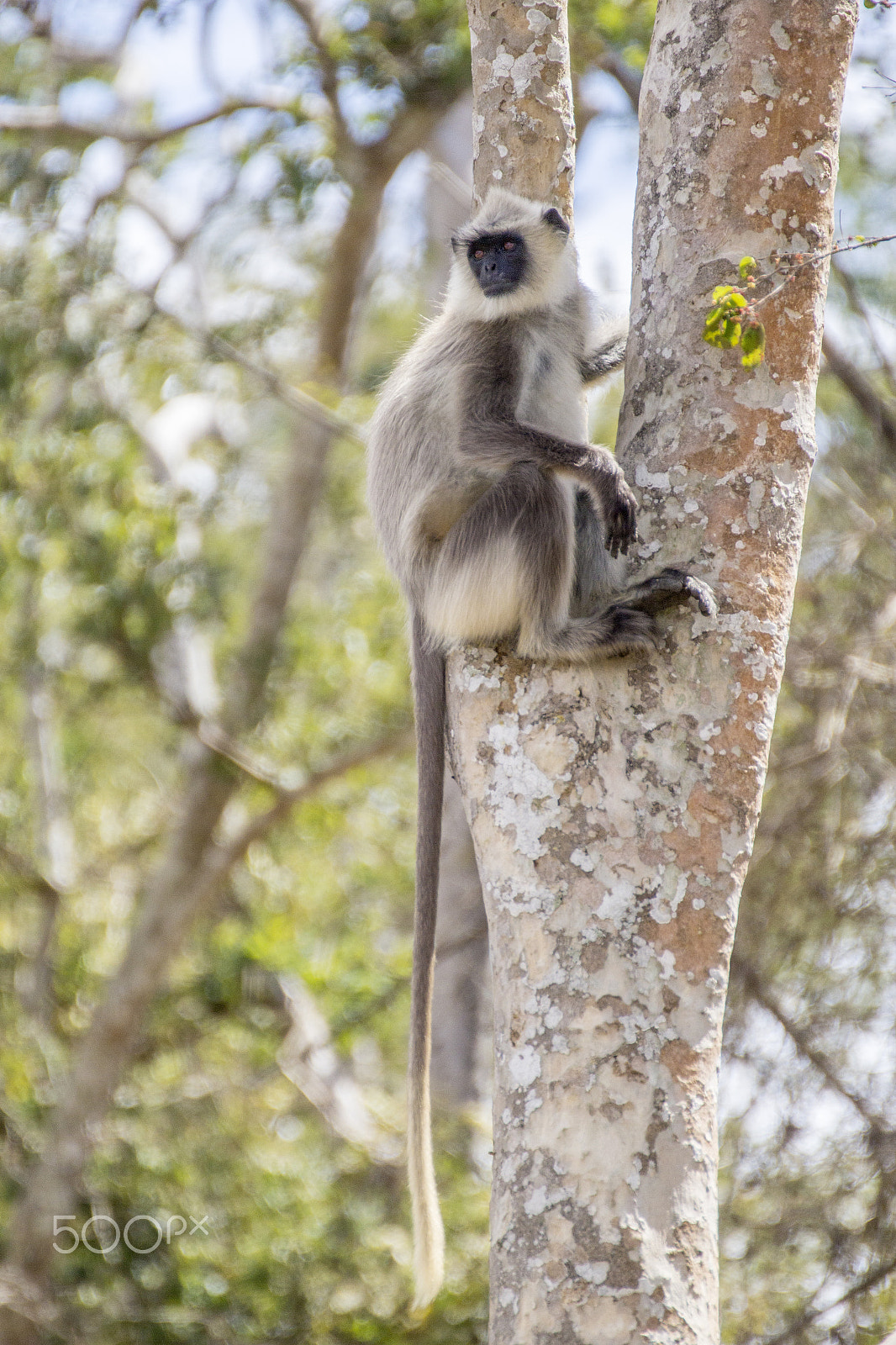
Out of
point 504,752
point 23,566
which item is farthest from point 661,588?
point 23,566

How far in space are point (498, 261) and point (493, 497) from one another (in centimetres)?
79

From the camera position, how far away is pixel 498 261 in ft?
12.2

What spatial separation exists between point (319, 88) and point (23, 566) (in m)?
3.23

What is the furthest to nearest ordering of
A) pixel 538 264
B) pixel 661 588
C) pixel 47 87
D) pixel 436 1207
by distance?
pixel 47 87, pixel 538 264, pixel 436 1207, pixel 661 588

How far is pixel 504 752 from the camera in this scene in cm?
246

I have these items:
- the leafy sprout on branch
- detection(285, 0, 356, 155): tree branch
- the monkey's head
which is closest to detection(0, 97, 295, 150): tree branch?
detection(285, 0, 356, 155): tree branch

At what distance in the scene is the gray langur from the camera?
2764 millimetres

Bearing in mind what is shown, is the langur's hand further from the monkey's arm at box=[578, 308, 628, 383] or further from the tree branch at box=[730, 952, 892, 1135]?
the tree branch at box=[730, 952, 892, 1135]

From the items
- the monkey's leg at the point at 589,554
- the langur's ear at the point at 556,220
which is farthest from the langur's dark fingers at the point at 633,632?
the langur's ear at the point at 556,220

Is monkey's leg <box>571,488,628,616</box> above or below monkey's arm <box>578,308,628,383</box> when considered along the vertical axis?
below

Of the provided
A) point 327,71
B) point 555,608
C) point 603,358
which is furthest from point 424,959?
point 327,71

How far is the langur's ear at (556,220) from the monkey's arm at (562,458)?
0.52 meters

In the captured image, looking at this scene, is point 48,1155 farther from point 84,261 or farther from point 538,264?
point 538,264

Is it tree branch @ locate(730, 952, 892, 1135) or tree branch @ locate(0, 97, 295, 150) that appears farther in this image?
tree branch @ locate(0, 97, 295, 150)
